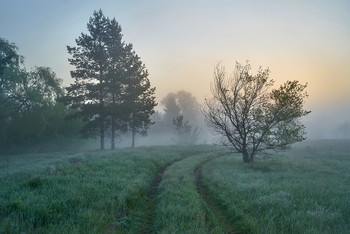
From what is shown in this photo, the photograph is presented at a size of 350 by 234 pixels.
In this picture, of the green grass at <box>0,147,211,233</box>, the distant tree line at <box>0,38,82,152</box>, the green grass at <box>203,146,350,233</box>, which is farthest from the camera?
the distant tree line at <box>0,38,82,152</box>

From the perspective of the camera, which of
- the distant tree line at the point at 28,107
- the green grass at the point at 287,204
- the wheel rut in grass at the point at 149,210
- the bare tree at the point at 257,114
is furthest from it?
the distant tree line at the point at 28,107

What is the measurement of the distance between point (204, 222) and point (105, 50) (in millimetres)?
30824

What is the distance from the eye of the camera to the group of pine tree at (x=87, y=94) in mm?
31469

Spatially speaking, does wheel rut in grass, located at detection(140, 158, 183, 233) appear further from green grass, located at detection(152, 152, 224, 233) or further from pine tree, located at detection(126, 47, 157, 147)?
pine tree, located at detection(126, 47, 157, 147)

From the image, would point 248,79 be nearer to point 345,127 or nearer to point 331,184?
point 331,184

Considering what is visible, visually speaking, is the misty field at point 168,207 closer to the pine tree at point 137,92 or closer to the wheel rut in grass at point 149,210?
the wheel rut in grass at point 149,210

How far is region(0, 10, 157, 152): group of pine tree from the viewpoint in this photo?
31.5 meters

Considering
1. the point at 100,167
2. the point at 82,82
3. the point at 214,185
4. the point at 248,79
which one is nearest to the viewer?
the point at 214,185

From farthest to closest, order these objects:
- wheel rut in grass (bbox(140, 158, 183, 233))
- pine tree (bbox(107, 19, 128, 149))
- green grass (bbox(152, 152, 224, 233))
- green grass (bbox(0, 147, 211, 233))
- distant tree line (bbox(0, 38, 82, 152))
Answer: distant tree line (bbox(0, 38, 82, 152)) → pine tree (bbox(107, 19, 128, 149)) → wheel rut in grass (bbox(140, 158, 183, 233)) → green grass (bbox(152, 152, 224, 233)) → green grass (bbox(0, 147, 211, 233))

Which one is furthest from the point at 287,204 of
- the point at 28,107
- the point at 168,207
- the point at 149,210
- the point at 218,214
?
the point at 28,107

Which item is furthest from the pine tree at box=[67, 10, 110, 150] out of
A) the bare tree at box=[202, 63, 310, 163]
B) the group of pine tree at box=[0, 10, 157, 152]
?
the bare tree at box=[202, 63, 310, 163]

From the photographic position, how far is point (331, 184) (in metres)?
12.0

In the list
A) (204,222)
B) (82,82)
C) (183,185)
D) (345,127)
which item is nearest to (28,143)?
(82,82)

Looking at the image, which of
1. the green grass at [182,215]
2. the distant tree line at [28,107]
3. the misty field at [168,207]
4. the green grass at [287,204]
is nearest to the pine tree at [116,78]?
the distant tree line at [28,107]
